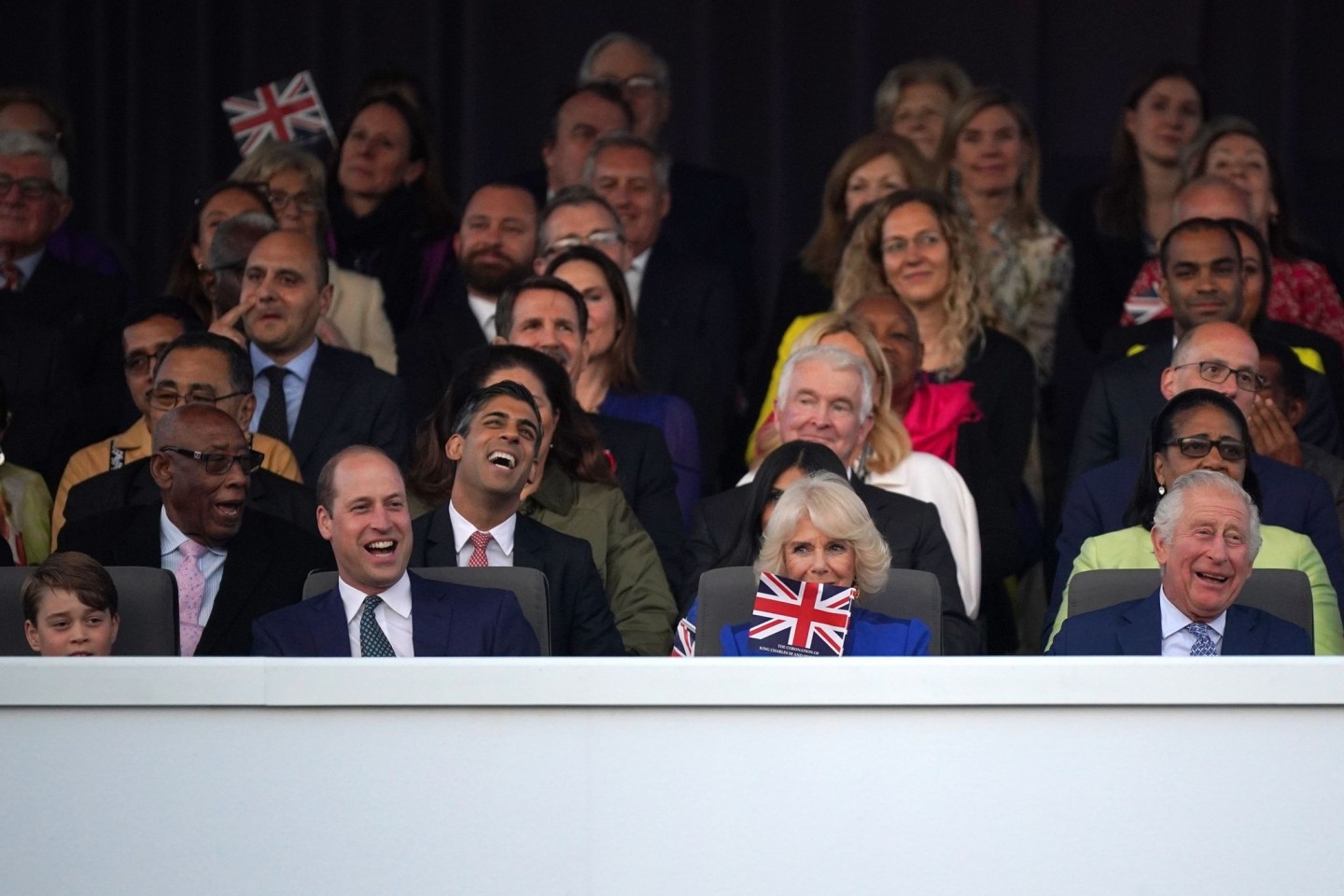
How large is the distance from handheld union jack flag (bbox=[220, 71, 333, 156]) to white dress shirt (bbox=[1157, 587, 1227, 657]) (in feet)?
13.1

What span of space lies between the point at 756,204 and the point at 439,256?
5.50 ft

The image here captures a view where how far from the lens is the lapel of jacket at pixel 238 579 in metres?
4.58

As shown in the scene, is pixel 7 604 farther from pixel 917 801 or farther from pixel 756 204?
pixel 756 204

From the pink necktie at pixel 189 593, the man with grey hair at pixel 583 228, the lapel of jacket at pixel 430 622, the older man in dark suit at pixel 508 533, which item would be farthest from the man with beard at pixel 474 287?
the lapel of jacket at pixel 430 622

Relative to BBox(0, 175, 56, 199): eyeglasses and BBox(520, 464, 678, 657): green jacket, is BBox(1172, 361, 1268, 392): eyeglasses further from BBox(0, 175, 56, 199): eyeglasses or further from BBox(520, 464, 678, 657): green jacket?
BBox(0, 175, 56, 199): eyeglasses

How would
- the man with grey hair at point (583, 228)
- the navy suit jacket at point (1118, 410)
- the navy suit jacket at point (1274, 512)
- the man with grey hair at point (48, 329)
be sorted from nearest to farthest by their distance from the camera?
the navy suit jacket at point (1274, 512), the navy suit jacket at point (1118, 410), the man with grey hair at point (48, 329), the man with grey hair at point (583, 228)

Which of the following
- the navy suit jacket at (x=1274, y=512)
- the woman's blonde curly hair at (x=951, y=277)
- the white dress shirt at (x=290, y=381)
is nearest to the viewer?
the navy suit jacket at (x=1274, y=512)

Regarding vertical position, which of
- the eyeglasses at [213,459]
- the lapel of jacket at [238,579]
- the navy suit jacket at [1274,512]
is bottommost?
the lapel of jacket at [238,579]

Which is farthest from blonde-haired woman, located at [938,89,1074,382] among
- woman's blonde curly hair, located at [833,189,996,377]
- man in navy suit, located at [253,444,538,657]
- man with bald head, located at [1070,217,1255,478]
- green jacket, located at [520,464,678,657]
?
man in navy suit, located at [253,444,538,657]

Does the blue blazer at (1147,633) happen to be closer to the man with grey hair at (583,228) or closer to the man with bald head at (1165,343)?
the man with bald head at (1165,343)

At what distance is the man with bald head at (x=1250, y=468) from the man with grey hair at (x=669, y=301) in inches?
54.2

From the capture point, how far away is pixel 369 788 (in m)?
3.38

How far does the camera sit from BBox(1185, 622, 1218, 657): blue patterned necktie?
4.21 metres

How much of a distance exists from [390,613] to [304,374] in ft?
4.95
